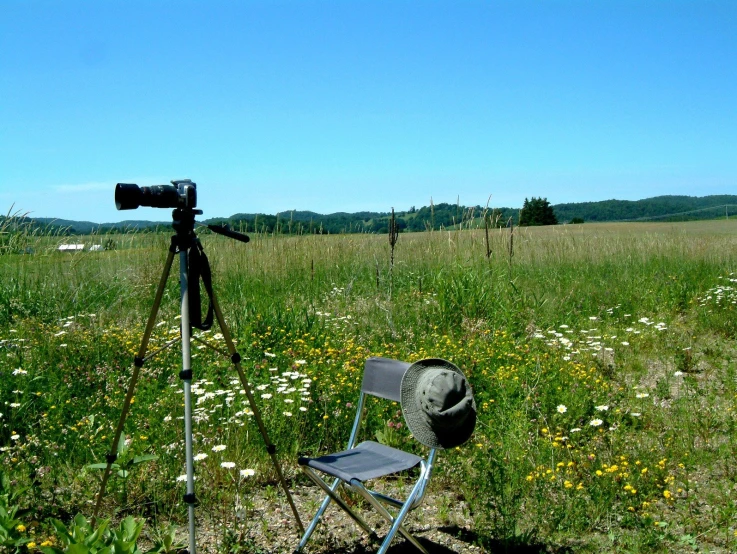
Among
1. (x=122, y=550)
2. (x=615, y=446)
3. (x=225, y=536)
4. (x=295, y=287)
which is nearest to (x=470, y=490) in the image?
(x=615, y=446)

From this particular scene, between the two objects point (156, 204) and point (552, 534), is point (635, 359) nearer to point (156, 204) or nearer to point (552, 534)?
point (552, 534)

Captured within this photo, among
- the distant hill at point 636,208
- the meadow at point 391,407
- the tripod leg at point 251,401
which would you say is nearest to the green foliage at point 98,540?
the meadow at point 391,407

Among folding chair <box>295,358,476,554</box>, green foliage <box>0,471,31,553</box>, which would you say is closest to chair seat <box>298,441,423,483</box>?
folding chair <box>295,358,476,554</box>

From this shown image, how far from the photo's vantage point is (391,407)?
13.3 feet

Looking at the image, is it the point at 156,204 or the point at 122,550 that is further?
the point at 156,204

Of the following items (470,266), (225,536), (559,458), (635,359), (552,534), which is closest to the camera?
(225,536)

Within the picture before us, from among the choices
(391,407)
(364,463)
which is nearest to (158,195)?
(364,463)

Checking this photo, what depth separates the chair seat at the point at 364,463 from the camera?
260 centimetres

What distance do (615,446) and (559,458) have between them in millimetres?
345

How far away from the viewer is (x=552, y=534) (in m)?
3.01

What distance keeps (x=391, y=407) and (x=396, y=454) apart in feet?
3.68

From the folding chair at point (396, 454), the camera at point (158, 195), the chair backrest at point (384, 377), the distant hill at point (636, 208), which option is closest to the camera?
the camera at point (158, 195)

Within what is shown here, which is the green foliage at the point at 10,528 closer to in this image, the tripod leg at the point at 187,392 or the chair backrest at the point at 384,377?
the tripod leg at the point at 187,392

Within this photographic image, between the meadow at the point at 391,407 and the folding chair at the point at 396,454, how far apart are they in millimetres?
432
